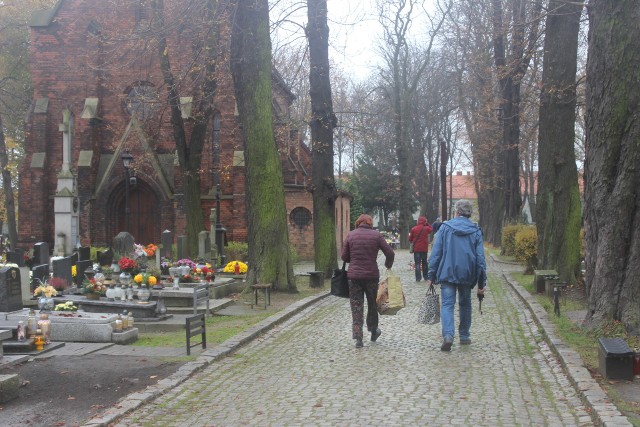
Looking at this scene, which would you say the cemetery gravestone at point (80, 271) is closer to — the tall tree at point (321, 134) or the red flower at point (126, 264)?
the red flower at point (126, 264)

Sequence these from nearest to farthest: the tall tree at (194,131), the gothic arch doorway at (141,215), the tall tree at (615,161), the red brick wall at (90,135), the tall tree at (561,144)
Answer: the tall tree at (615,161), the tall tree at (561,144), the tall tree at (194,131), the red brick wall at (90,135), the gothic arch doorway at (141,215)

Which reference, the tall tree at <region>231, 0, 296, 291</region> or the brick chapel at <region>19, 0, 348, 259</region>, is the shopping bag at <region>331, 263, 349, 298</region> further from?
the brick chapel at <region>19, 0, 348, 259</region>

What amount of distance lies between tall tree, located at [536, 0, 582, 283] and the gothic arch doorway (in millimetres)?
20162

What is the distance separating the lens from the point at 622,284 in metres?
9.35

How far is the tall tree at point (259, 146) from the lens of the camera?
1703 cm

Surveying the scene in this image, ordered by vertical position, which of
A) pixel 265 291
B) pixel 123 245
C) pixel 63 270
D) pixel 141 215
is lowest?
pixel 265 291

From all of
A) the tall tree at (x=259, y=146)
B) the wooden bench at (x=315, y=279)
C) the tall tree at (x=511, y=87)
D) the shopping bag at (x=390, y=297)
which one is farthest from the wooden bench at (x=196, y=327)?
the tall tree at (x=511, y=87)

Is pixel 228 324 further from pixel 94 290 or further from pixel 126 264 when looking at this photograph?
pixel 126 264

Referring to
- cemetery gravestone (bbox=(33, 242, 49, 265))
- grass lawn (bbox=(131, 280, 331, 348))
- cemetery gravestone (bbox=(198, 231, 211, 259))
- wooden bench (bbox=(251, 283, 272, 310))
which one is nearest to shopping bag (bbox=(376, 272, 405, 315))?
grass lawn (bbox=(131, 280, 331, 348))

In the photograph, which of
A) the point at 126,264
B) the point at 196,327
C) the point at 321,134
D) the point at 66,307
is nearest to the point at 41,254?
the point at 126,264

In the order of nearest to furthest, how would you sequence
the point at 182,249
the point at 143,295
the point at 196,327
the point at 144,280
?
the point at 196,327 < the point at 143,295 < the point at 144,280 < the point at 182,249

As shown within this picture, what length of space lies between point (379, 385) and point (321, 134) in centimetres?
1416

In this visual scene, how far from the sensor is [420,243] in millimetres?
21359

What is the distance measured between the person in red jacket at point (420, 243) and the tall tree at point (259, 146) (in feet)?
17.7
